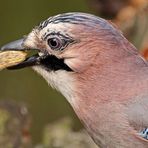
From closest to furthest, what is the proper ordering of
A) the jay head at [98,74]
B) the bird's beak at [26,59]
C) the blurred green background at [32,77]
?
the jay head at [98,74]
the bird's beak at [26,59]
the blurred green background at [32,77]

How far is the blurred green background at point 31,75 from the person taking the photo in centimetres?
748

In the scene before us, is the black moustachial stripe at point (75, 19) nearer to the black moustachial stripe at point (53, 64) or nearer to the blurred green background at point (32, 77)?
the black moustachial stripe at point (53, 64)

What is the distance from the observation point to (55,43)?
4.86m

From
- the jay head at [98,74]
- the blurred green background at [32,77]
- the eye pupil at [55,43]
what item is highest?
the eye pupil at [55,43]

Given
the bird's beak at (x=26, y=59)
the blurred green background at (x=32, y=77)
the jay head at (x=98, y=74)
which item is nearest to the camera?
the jay head at (x=98, y=74)

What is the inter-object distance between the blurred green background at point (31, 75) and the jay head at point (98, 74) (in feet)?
8.20

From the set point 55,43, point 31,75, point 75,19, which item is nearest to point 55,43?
point 55,43

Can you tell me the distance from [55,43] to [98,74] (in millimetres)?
234

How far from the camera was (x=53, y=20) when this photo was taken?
4875mm

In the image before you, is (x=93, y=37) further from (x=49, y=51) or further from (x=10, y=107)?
(x=10, y=107)

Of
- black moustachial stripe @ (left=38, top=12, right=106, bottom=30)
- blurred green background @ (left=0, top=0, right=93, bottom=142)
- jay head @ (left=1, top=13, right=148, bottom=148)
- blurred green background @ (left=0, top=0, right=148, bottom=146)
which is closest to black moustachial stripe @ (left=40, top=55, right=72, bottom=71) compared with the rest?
jay head @ (left=1, top=13, right=148, bottom=148)

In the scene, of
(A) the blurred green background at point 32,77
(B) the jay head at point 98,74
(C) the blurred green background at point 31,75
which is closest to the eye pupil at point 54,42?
(B) the jay head at point 98,74

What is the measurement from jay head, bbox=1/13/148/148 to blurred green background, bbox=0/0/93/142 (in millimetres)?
2500

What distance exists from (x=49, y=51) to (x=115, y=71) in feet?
1.01
